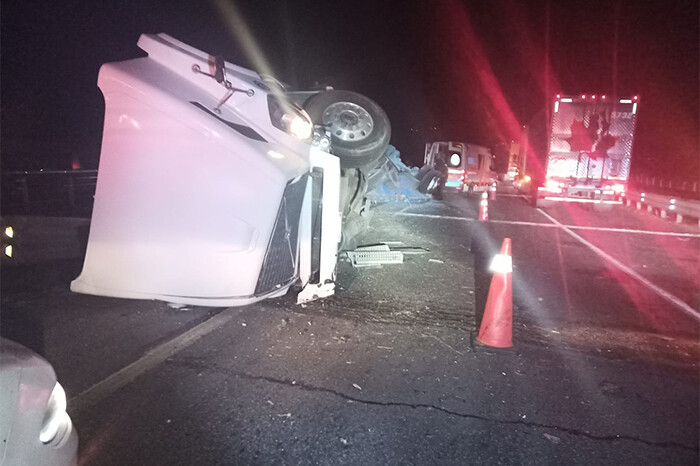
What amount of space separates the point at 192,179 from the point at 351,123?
3.36 meters

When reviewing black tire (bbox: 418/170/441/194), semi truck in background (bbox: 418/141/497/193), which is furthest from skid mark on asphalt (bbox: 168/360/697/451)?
semi truck in background (bbox: 418/141/497/193)

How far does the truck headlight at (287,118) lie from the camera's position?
4797 mm

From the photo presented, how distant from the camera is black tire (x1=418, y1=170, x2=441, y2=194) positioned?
1655 cm

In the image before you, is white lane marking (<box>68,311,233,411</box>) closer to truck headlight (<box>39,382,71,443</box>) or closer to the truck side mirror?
truck headlight (<box>39,382,71,443</box>)

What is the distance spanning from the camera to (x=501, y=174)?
3088 cm

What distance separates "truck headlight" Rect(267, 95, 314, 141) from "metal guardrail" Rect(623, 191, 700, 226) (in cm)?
1216

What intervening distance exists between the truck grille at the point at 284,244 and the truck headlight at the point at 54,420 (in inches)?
98.7

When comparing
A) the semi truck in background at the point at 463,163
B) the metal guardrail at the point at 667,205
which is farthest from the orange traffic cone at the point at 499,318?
the semi truck in background at the point at 463,163

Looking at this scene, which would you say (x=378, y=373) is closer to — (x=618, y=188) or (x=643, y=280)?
(x=643, y=280)

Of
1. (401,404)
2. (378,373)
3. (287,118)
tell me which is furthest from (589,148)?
(401,404)

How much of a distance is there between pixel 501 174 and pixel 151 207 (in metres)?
28.8

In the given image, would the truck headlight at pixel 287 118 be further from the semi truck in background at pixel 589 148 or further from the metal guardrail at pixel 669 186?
the metal guardrail at pixel 669 186

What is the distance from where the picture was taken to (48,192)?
1292cm

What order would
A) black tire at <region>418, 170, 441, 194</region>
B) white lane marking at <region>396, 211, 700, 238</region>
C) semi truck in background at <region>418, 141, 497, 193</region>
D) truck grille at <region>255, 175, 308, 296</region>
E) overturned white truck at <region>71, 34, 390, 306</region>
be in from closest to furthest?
overturned white truck at <region>71, 34, 390, 306</region> → truck grille at <region>255, 175, 308, 296</region> → white lane marking at <region>396, 211, 700, 238</region> → black tire at <region>418, 170, 441, 194</region> → semi truck in background at <region>418, 141, 497, 193</region>
